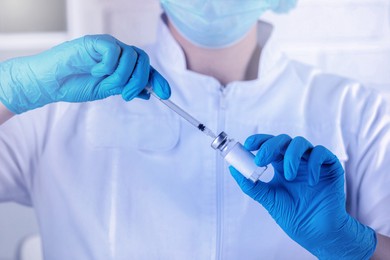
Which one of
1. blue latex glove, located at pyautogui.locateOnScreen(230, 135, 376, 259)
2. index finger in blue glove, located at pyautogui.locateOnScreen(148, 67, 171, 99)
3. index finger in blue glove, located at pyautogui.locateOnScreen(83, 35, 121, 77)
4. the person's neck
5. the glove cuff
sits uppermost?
index finger in blue glove, located at pyautogui.locateOnScreen(83, 35, 121, 77)

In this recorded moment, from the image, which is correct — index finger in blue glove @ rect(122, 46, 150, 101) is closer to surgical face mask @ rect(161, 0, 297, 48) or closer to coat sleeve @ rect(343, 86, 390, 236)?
surgical face mask @ rect(161, 0, 297, 48)

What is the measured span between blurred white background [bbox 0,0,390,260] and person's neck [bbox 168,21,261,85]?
18 centimetres

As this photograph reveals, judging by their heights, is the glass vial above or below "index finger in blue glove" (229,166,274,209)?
above

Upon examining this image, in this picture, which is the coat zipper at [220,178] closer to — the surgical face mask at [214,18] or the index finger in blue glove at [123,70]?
the surgical face mask at [214,18]

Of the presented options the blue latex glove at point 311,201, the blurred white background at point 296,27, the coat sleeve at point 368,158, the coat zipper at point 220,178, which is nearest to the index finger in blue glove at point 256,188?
the blue latex glove at point 311,201

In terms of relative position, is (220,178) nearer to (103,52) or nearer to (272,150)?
(272,150)

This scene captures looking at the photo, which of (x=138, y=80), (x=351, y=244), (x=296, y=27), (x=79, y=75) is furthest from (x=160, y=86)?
(x=296, y=27)

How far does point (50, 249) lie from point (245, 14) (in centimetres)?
58

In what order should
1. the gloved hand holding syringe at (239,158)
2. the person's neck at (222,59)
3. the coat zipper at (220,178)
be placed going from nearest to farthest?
the gloved hand holding syringe at (239,158)
the coat zipper at (220,178)
the person's neck at (222,59)

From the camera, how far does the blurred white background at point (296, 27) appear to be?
1.08m

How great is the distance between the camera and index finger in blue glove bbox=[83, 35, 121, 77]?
753 mm

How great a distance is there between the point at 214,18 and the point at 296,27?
0.34 m

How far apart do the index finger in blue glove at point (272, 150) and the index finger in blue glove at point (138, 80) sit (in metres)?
0.21

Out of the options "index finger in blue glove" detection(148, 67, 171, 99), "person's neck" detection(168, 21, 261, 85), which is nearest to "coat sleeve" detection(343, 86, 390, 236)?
"person's neck" detection(168, 21, 261, 85)
